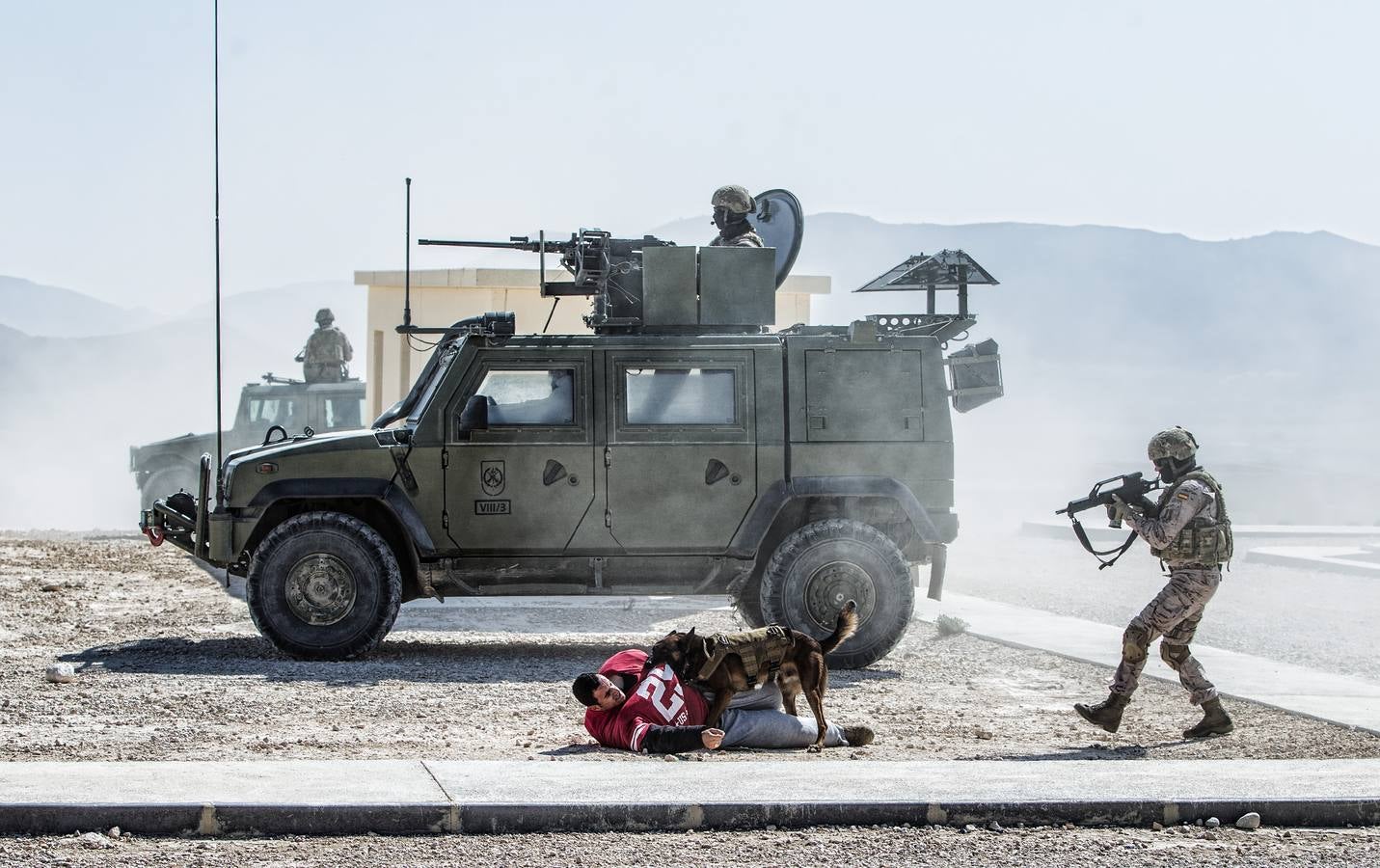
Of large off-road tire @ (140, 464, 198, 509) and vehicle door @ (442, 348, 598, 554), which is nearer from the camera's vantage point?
vehicle door @ (442, 348, 598, 554)

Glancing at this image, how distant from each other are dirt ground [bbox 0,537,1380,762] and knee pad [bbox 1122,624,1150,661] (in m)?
0.44

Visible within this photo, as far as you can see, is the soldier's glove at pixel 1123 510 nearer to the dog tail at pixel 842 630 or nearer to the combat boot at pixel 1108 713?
the combat boot at pixel 1108 713

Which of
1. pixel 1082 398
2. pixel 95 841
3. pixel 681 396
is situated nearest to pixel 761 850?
pixel 95 841

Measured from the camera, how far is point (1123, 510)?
844cm

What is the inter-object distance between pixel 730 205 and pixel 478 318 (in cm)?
217

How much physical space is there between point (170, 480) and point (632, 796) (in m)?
18.8

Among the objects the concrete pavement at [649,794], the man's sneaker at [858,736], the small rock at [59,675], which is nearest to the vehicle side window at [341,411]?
the small rock at [59,675]

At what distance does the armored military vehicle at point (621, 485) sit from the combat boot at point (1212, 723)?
2601 mm

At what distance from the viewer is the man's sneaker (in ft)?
26.2

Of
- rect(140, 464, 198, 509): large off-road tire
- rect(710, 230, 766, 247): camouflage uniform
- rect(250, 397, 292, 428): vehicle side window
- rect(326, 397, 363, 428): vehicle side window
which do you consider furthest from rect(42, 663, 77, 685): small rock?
rect(140, 464, 198, 509): large off-road tire

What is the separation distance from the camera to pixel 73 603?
47.0ft

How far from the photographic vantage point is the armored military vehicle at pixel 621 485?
423 inches

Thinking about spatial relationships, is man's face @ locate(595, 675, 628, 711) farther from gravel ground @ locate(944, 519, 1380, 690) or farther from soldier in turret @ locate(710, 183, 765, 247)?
gravel ground @ locate(944, 519, 1380, 690)

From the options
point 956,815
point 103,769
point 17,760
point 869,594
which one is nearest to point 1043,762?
point 956,815
